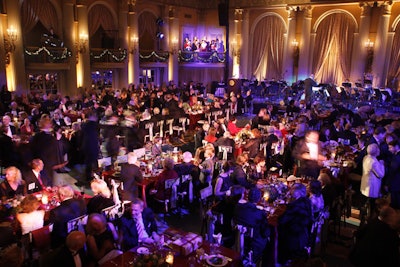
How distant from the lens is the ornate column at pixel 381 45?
1859cm

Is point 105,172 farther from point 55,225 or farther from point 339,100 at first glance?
point 339,100

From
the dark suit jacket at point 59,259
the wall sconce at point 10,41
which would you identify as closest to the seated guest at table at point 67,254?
the dark suit jacket at point 59,259

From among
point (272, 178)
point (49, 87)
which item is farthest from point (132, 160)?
point (49, 87)

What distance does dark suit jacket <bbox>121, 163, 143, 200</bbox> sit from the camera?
639cm

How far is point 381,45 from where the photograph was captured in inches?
747

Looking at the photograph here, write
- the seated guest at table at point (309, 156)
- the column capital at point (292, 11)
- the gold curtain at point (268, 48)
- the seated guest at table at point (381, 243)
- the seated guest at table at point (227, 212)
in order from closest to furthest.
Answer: the seated guest at table at point (381, 243) → the seated guest at table at point (227, 212) → the seated guest at table at point (309, 156) → the column capital at point (292, 11) → the gold curtain at point (268, 48)

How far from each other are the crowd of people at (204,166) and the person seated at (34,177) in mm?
17

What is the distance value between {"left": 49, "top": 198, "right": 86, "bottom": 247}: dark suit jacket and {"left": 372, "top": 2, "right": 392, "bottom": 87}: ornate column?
712 inches

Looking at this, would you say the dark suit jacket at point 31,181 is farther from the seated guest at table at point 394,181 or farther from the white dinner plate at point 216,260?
the seated guest at table at point 394,181

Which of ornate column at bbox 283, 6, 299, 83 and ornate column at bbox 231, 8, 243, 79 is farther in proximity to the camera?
ornate column at bbox 231, 8, 243, 79

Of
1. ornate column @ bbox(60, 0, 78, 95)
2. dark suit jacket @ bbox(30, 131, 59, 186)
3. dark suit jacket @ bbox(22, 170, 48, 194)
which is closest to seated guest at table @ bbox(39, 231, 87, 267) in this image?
dark suit jacket @ bbox(22, 170, 48, 194)

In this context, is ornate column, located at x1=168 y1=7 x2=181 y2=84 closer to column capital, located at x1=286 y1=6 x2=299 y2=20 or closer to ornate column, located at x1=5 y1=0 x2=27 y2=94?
column capital, located at x1=286 y1=6 x2=299 y2=20

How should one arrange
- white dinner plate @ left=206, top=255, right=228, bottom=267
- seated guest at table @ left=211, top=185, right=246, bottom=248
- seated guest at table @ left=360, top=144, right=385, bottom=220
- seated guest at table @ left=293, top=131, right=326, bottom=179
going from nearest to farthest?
white dinner plate @ left=206, top=255, right=228, bottom=267 < seated guest at table @ left=211, top=185, right=246, bottom=248 < seated guest at table @ left=360, top=144, right=385, bottom=220 < seated guest at table @ left=293, top=131, right=326, bottom=179

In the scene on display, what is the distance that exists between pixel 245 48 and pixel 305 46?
12.7ft
